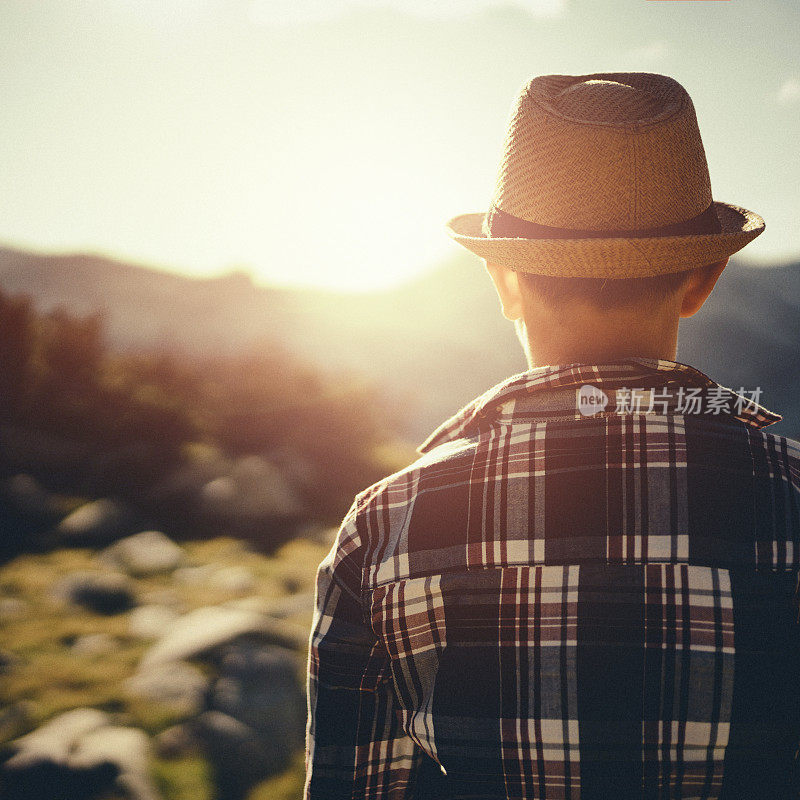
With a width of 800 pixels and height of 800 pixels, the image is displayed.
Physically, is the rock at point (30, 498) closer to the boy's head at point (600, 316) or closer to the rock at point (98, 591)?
the rock at point (98, 591)

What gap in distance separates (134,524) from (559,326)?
5734mm

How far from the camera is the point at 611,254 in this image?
4.18 ft

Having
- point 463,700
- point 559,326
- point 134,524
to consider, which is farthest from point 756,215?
point 134,524

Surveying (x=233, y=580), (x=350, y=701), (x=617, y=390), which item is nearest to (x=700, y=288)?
(x=617, y=390)

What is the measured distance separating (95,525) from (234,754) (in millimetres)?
3176

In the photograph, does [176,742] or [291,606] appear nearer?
[176,742]

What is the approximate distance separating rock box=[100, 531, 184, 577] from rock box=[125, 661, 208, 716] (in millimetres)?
1452

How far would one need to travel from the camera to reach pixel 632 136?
56.6 inches

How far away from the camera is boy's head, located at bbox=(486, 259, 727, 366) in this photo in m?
1.26

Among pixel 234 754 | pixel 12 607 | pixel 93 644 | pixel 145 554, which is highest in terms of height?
pixel 145 554

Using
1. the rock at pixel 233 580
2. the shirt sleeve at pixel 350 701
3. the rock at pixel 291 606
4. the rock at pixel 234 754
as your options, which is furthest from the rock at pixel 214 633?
the shirt sleeve at pixel 350 701

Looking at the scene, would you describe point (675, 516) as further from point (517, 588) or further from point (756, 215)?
point (756, 215)

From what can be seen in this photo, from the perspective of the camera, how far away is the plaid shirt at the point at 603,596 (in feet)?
3.68

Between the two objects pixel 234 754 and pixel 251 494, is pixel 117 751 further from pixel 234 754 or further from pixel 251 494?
pixel 251 494
